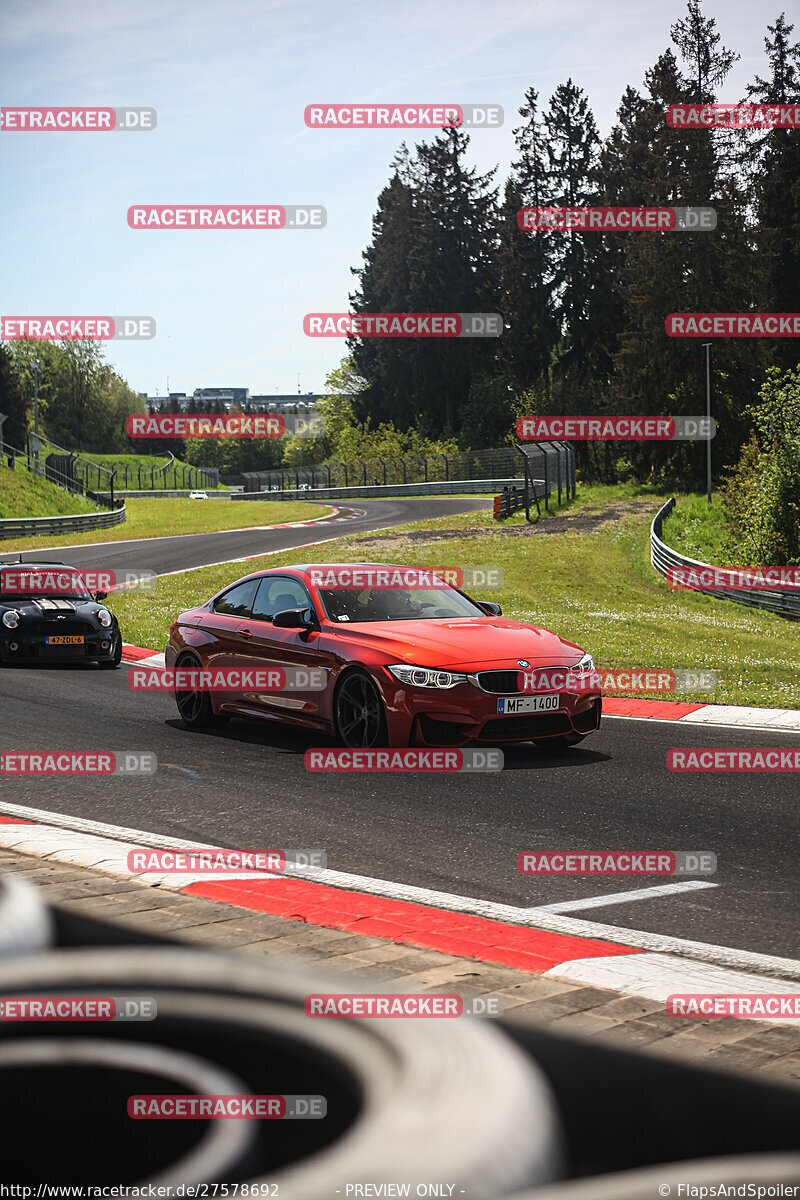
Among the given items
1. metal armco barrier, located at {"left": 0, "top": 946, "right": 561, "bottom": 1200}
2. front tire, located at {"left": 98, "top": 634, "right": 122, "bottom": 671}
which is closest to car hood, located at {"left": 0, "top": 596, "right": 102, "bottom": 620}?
front tire, located at {"left": 98, "top": 634, "right": 122, "bottom": 671}

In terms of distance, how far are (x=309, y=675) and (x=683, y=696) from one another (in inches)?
206

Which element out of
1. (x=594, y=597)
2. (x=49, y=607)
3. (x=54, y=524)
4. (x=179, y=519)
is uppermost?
(x=54, y=524)

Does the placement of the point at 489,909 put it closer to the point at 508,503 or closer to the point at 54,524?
the point at 508,503

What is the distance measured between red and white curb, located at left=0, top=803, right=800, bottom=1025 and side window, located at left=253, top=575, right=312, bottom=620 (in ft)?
14.2

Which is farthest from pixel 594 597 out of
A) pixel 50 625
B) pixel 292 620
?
pixel 292 620

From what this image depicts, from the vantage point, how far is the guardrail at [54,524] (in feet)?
152

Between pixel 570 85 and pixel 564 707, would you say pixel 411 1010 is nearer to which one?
pixel 564 707

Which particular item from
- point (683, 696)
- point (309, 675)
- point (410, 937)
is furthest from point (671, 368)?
point (410, 937)

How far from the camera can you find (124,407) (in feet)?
522

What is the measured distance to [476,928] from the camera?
18.1 ft

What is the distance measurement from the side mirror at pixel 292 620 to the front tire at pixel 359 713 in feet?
2.55

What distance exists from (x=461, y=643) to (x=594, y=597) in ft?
61.8

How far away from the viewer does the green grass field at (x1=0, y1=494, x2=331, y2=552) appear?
46.5m

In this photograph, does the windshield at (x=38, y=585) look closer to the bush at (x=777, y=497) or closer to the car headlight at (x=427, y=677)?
the car headlight at (x=427, y=677)
